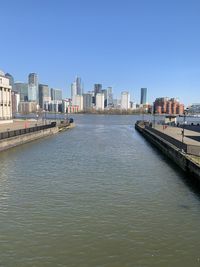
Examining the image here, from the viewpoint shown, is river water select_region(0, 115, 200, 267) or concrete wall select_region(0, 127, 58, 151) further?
concrete wall select_region(0, 127, 58, 151)

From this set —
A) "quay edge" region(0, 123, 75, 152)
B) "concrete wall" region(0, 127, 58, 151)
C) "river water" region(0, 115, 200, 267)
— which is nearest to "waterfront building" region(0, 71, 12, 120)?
"quay edge" region(0, 123, 75, 152)

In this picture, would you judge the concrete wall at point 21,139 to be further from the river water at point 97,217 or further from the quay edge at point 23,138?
the river water at point 97,217

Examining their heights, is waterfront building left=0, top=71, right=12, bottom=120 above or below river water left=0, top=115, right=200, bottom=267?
above

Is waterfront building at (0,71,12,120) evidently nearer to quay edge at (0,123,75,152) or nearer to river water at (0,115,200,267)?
quay edge at (0,123,75,152)

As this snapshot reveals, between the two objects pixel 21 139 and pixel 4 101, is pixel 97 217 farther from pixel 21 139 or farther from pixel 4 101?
pixel 4 101

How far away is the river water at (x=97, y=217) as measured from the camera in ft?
44.5

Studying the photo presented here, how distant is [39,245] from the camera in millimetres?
14477

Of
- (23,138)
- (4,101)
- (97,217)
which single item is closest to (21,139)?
(23,138)

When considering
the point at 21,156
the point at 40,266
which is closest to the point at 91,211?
the point at 40,266

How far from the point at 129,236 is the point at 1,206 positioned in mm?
8536

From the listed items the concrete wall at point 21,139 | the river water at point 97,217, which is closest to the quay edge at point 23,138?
the concrete wall at point 21,139

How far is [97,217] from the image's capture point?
18203 millimetres

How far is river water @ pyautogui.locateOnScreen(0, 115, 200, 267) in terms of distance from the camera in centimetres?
1357

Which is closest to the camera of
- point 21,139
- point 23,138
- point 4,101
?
point 21,139
